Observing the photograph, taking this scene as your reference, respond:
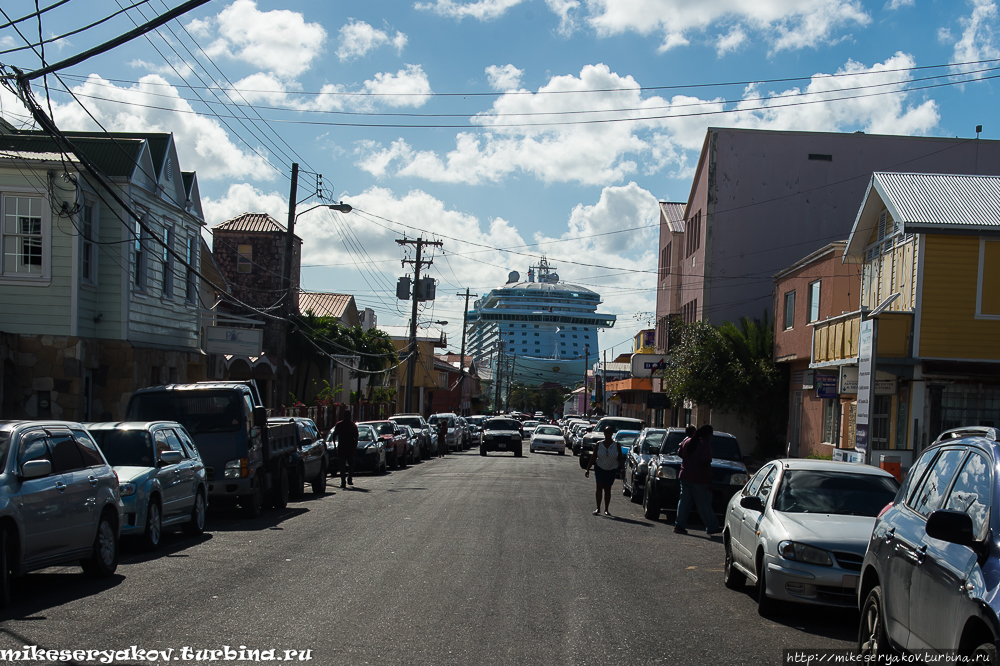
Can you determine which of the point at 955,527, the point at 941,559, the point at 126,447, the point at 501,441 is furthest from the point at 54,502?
the point at 501,441

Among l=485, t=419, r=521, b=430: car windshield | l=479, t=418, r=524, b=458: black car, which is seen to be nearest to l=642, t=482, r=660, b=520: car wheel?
l=479, t=418, r=524, b=458: black car

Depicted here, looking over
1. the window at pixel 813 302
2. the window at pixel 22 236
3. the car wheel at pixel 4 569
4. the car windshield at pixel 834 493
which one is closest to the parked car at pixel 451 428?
the window at pixel 813 302

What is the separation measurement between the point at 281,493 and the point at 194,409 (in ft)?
7.58

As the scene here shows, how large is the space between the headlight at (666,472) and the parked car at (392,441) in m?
13.6

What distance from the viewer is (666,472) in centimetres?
1736

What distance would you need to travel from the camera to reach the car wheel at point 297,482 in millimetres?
19453

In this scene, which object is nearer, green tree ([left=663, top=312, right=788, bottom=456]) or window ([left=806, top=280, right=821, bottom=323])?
window ([left=806, top=280, right=821, bottom=323])

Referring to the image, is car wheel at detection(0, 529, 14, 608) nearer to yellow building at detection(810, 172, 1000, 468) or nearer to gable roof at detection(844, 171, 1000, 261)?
yellow building at detection(810, 172, 1000, 468)

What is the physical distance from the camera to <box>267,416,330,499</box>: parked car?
19.5 meters

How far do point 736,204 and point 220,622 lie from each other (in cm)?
3657

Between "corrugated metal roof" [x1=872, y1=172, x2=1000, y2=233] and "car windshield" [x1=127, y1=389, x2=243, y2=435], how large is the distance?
14.0m

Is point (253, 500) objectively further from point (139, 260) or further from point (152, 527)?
point (139, 260)

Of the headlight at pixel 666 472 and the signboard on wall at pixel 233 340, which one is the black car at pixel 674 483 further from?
the signboard on wall at pixel 233 340

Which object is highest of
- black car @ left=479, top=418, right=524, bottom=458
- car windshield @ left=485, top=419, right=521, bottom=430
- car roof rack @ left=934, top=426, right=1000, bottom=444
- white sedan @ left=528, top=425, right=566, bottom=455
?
car roof rack @ left=934, top=426, right=1000, bottom=444
